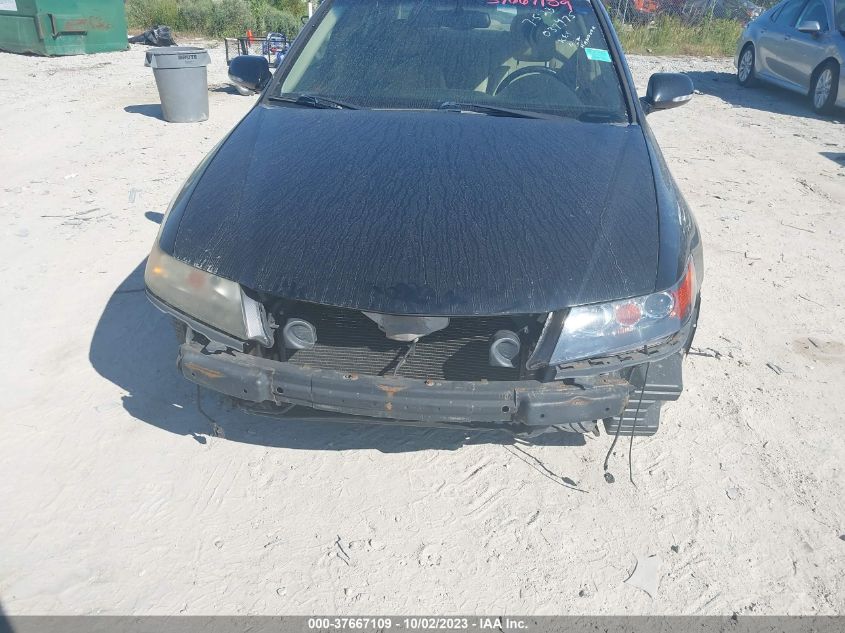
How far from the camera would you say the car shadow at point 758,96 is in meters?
9.62

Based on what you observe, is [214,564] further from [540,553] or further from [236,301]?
[540,553]

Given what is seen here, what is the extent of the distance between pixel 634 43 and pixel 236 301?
585 inches

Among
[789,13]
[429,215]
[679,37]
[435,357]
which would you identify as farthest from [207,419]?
[679,37]

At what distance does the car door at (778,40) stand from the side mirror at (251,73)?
8.97m

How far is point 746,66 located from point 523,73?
940cm

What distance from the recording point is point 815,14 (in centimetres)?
938

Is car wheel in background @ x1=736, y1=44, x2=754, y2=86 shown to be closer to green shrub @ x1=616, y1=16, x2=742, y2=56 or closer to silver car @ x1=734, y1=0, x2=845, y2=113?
silver car @ x1=734, y1=0, x2=845, y2=113

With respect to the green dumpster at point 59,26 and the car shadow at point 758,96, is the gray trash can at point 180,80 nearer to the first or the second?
the green dumpster at point 59,26

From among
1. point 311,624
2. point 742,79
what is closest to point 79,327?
point 311,624

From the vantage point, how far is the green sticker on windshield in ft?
11.3

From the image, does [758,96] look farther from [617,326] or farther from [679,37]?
[617,326]

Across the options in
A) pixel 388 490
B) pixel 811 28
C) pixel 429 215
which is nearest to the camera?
pixel 429 215

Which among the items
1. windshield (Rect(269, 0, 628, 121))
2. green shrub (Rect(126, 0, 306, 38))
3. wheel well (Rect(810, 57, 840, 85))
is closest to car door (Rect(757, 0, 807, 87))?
wheel well (Rect(810, 57, 840, 85))

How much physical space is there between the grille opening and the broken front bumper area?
7cm
